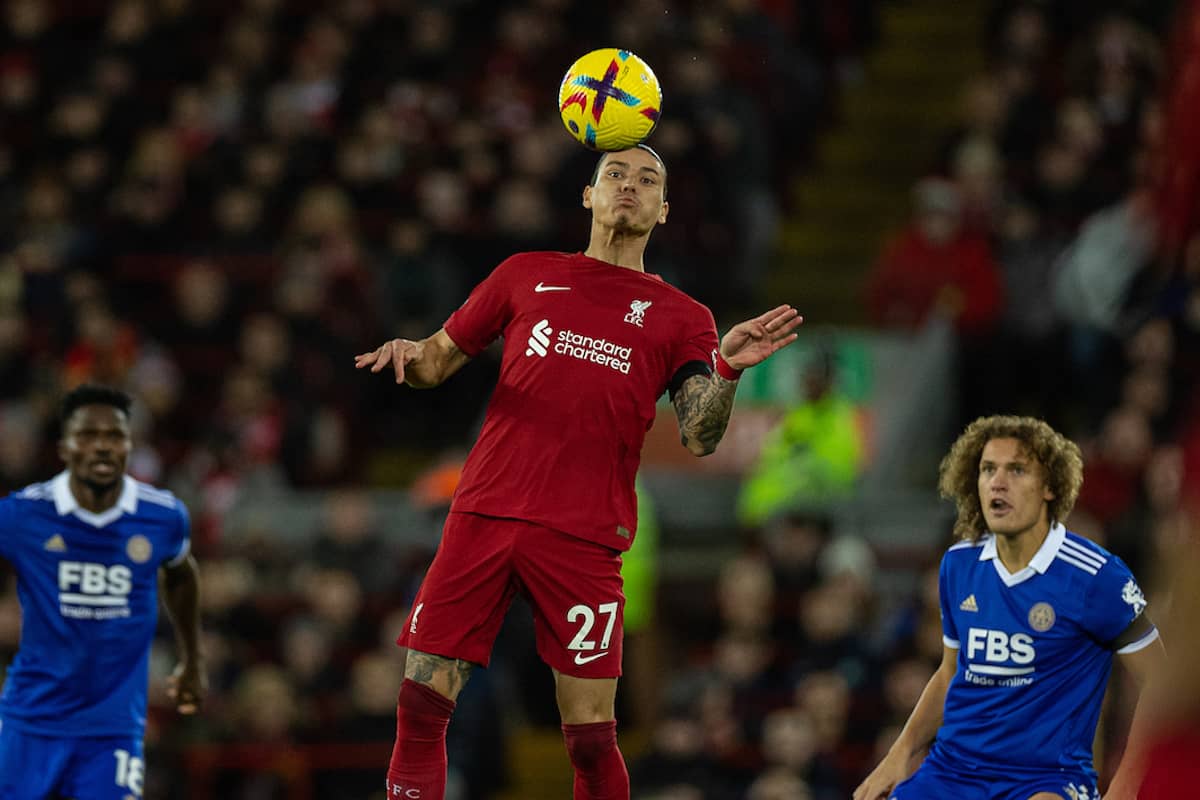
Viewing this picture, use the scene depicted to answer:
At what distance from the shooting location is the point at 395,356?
651cm

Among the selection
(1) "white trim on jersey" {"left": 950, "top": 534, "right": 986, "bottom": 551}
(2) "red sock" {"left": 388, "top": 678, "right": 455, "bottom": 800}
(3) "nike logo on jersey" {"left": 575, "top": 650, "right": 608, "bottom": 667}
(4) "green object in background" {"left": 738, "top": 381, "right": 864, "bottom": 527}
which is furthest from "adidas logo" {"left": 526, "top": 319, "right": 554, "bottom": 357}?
(4) "green object in background" {"left": 738, "top": 381, "right": 864, "bottom": 527}

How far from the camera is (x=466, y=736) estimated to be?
12.0 meters

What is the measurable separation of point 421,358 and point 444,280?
808 cm

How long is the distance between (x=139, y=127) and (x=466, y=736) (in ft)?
23.5

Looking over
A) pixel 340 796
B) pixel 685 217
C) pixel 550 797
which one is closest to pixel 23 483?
pixel 340 796

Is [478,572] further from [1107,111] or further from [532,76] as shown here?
[532,76]

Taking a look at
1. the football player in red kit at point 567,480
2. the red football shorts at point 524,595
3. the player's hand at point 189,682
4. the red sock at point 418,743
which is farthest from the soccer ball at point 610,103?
the player's hand at point 189,682

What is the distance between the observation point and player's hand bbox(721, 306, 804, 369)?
6.16 metres

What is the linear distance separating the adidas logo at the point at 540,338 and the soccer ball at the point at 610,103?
644 millimetres

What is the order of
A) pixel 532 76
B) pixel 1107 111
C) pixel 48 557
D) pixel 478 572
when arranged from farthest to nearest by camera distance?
pixel 532 76 → pixel 1107 111 → pixel 48 557 → pixel 478 572

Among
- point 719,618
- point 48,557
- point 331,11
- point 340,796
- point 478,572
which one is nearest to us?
point 478,572

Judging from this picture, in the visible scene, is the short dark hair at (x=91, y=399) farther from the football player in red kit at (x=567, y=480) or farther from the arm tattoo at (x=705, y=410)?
the arm tattoo at (x=705, y=410)

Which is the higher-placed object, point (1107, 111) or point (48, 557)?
point (1107, 111)

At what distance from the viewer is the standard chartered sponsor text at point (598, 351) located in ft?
21.5
